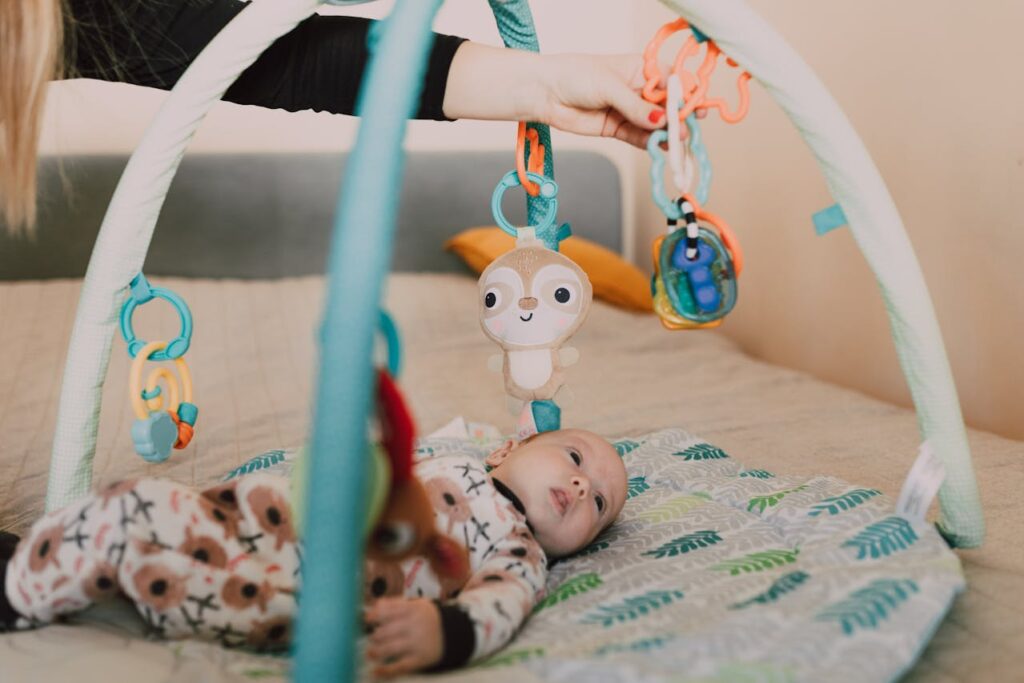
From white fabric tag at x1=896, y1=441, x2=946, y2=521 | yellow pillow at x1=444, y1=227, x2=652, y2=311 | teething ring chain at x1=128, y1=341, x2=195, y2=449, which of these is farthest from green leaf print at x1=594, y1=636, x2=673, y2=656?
yellow pillow at x1=444, y1=227, x2=652, y2=311

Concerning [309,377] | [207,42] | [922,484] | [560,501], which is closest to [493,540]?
[560,501]

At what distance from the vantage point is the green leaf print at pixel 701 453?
1.26 metres

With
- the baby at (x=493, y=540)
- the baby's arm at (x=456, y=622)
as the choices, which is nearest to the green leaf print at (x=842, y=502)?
the baby at (x=493, y=540)

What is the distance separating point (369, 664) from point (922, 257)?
1312 mm

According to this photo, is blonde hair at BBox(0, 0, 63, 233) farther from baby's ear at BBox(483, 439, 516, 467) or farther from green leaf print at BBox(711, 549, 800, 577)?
green leaf print at BBox(711, 549, 800, 577)

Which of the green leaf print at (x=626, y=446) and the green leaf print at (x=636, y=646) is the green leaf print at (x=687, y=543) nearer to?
the green leaf print at (x=636, y=646)

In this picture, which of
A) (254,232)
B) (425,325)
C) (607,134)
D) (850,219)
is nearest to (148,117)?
(254,232)

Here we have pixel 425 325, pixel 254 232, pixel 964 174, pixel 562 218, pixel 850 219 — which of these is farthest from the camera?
pixel 562 218

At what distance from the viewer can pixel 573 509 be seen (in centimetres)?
99

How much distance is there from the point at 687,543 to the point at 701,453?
0.32 metres

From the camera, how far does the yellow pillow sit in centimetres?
230

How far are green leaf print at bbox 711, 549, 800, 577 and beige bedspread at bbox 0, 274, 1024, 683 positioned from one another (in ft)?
0.47

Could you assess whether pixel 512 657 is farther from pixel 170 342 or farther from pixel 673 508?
pixel 170 342

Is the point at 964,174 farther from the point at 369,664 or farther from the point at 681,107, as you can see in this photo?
the point at 369,664
